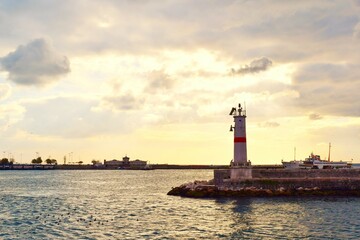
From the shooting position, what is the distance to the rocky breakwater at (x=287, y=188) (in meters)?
52.4

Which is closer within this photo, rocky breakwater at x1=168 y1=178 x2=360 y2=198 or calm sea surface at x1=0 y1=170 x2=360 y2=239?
calm sea surface at x1=0 y1=170 x2=360 y2=239

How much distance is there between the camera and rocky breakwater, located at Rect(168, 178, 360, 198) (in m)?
52.4

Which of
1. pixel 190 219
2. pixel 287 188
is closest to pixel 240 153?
pixel 287 188

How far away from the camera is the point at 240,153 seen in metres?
54.9

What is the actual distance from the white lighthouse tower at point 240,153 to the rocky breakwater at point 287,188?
1287mm

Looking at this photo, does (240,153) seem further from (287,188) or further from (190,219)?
(190,219)

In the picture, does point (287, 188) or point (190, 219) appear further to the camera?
point (287, 188)

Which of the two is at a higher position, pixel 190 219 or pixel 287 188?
pixel 287 188

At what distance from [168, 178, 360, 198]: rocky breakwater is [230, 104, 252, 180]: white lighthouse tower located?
4.22 feet

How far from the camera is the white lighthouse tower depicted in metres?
54.6

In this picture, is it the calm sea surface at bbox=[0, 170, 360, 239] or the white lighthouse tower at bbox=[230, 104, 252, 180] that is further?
the white lighthouse tower at bbox=[230, 104, 252, 180]

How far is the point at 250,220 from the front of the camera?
37094mm

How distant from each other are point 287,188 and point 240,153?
670 centimetres

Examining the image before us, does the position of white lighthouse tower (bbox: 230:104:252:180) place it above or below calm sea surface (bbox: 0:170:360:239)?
above
